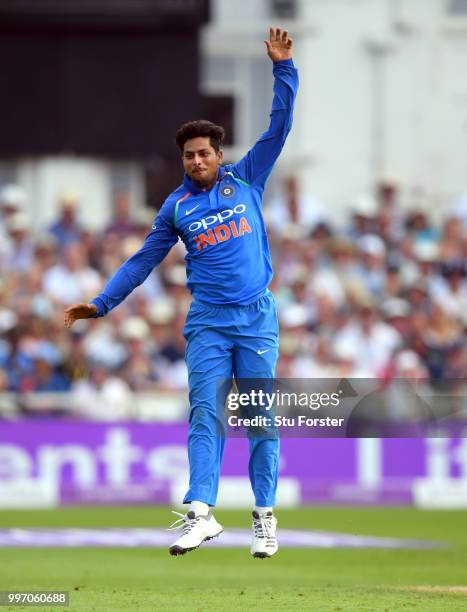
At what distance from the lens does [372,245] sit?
20.0m

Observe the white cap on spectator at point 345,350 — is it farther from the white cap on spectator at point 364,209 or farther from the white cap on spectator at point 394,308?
the white cap on spectator at point 364,209

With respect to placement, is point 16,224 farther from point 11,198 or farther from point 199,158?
point 199,158

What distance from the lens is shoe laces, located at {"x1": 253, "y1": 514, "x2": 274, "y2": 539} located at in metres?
10.2

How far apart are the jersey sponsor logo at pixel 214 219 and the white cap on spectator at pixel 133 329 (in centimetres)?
792

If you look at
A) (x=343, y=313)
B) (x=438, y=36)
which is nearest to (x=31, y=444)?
(x=343, y=313)

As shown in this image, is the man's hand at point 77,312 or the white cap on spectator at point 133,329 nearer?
the man's hand at point 77,312

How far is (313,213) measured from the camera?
20672 millimetres

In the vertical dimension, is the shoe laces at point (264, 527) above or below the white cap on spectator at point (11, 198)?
below

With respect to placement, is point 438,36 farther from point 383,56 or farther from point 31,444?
point 31,444

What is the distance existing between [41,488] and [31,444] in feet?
1.64

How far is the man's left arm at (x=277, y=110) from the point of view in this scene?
998cm

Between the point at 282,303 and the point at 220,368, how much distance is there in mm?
8802

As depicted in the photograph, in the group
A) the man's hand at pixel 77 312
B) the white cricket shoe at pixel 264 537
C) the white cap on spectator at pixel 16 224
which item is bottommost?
the white cricket shoe at pixel 264 537

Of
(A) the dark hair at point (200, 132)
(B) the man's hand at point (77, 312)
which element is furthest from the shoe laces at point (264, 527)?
(A) the dark hair at point (200, 132)
